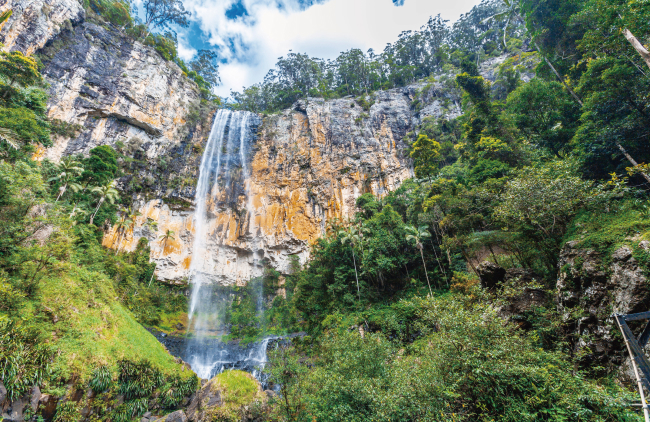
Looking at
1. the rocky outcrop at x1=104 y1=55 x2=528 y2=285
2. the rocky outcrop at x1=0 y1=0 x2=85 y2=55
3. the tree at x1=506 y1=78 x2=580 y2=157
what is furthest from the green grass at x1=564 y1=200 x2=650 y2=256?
the rocky outcrop at x1=0 y1=0 x2=85 y2=55

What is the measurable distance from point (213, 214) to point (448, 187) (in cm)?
2934

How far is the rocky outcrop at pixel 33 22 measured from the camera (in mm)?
25781

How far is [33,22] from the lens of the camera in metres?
27.6

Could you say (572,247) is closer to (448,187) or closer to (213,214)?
(448,187)

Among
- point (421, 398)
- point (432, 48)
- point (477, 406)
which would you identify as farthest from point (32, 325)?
point (432, 48)

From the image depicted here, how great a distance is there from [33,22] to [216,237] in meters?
28.6

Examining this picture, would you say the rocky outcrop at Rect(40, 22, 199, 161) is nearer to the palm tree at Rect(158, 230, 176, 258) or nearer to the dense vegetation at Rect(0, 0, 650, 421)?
the dense vegetation at Rect(0, 0, 650, 421)

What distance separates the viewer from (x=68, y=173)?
24.2 metres

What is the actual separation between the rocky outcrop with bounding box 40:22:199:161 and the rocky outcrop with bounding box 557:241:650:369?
134 ft

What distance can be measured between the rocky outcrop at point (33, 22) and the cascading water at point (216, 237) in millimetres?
18872

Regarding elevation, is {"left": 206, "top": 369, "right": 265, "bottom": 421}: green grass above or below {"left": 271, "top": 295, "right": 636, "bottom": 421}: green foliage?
below

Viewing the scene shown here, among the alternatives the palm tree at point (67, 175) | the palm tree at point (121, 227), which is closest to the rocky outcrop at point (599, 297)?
the palm tree at point (67, 175)

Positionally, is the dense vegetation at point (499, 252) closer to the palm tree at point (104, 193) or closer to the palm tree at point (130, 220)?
the palm tree at point (130, 220)

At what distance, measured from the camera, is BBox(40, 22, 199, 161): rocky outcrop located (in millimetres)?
29438
